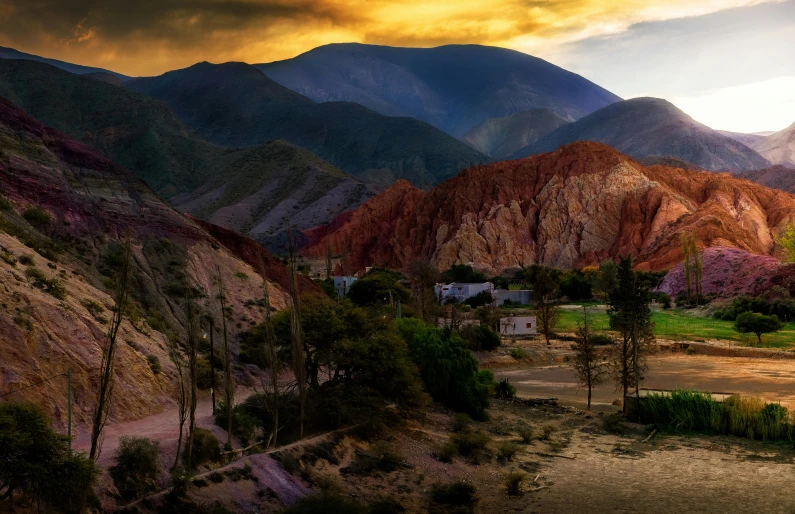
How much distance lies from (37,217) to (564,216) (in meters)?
104

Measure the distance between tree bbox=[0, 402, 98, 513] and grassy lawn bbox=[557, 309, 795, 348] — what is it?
51545 mm

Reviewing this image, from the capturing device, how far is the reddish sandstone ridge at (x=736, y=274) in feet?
268

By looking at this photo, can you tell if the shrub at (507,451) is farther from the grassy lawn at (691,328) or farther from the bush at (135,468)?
the grassy lawn at (691,328)

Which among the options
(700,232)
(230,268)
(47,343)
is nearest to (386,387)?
(47,343)

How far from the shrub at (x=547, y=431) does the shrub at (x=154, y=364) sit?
46.0 feet

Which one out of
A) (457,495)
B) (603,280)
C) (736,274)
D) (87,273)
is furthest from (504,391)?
(736,274)

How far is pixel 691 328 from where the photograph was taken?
64.4m

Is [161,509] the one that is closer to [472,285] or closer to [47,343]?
[47,343]

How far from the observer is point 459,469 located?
76.1 feet

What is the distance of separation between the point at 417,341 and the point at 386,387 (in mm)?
6259

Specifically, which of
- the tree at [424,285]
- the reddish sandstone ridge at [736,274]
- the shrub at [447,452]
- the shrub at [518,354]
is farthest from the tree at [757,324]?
the shrub at [447,452]

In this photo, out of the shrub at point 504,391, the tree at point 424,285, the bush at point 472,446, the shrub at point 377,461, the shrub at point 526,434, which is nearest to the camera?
the shrub at point 377,461

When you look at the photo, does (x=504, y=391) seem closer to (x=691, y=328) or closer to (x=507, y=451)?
(x=507, y=451)

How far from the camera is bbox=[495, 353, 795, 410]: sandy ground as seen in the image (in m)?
37.1
